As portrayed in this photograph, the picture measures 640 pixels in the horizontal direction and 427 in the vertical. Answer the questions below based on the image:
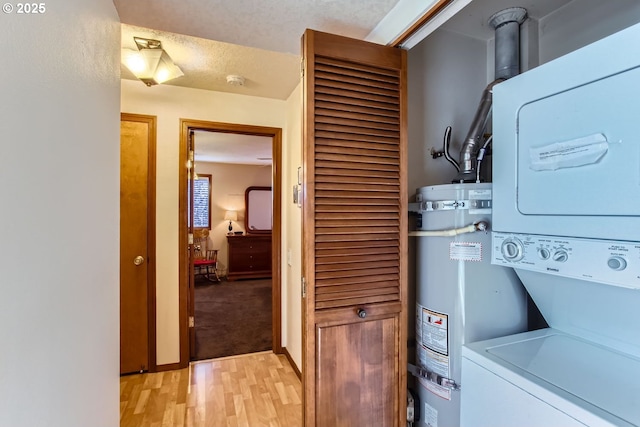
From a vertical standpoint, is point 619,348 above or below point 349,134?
below

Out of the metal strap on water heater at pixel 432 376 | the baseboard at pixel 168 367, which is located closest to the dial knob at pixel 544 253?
the metal strap on water heater at pixel 432 376

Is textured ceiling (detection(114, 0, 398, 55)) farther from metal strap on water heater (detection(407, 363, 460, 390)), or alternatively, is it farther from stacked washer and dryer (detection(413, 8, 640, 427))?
metal strap on water heater (detection(407, 363, 460, 390))

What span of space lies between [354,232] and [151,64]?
1654 mm

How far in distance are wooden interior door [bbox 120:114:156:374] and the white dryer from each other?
2.29 m

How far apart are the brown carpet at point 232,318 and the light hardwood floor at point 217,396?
0.29 m

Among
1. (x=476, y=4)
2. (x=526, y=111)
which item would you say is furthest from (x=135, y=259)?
(x=476, y=4)

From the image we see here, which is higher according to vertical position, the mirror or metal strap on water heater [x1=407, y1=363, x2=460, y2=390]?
the mirror

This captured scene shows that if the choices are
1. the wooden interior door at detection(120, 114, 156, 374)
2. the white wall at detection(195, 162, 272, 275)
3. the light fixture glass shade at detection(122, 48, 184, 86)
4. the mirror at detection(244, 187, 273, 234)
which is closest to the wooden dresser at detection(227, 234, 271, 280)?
the white wall at detection(195, 162, 272, 275)

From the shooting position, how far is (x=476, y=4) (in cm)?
160

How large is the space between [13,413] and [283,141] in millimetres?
2452

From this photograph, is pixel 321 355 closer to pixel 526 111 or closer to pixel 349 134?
pixel 349 134

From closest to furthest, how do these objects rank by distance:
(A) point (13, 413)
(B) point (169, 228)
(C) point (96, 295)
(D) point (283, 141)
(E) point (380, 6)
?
(A) point (13, 413), (C) point (96, 295), (E) point (380, 6), (B) point (169, 228), (D) point (283, 141)
